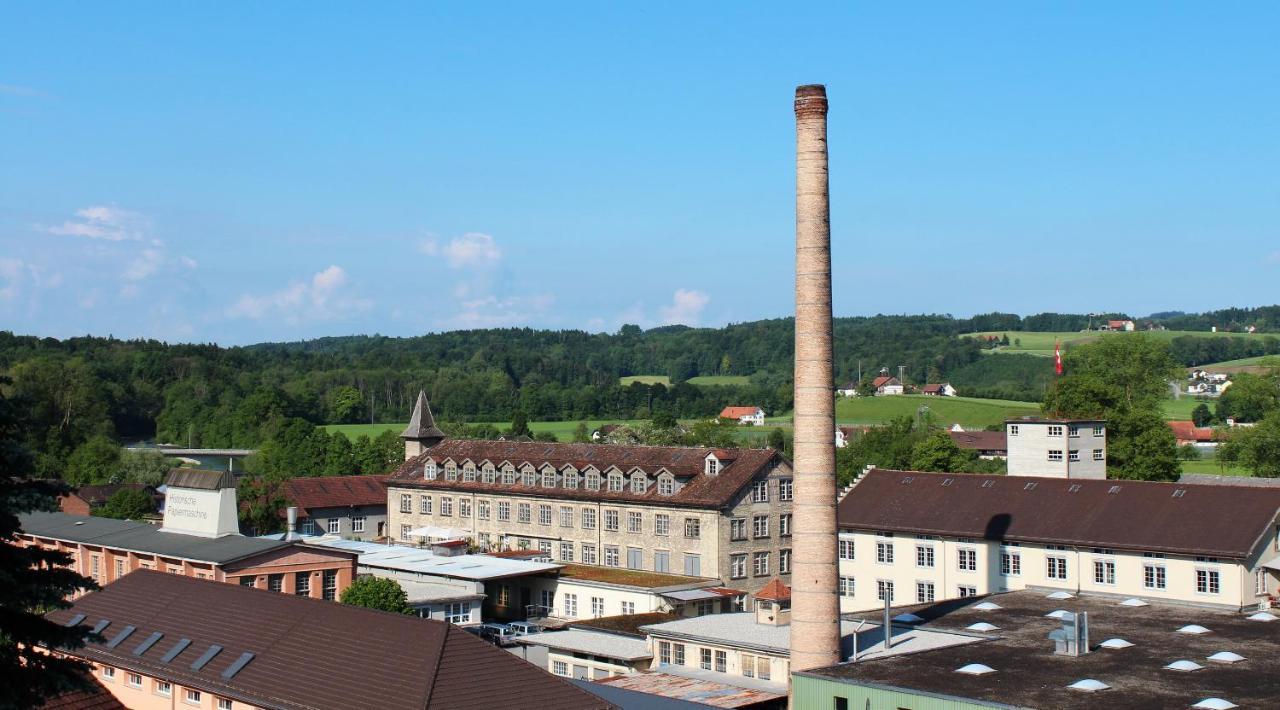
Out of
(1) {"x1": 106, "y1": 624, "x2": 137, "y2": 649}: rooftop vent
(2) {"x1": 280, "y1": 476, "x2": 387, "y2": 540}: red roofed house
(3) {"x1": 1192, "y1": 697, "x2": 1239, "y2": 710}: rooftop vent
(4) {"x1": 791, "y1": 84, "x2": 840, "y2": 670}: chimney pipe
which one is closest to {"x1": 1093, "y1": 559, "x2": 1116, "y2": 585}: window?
(4) {"x1": 791, "y1": 84, "x2": 840, "y2": 670}: chimney pipe

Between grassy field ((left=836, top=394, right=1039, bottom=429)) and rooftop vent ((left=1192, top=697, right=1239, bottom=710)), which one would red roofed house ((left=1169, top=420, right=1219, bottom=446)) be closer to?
grassy field ((left=836, top=394, right=1039, bottom=429))

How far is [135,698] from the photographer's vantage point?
41438mm

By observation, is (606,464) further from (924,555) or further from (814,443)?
(814,443)

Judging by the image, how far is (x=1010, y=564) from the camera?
184 ft

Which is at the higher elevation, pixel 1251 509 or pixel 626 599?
pixel 1251 509

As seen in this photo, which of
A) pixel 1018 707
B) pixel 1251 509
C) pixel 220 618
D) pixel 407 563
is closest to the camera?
pixel 1018 707

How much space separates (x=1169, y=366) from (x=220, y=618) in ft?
291

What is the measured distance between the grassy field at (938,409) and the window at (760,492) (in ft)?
324

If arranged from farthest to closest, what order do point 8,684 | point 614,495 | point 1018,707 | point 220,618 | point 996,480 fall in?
point 614,495, point 996,480, point 220,618, point 1018,707, point 8,684

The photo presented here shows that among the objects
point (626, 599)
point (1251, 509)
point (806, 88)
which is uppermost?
point (806, 88)

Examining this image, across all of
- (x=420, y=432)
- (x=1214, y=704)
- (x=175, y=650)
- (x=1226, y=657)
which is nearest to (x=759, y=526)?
(x=420, y=432)

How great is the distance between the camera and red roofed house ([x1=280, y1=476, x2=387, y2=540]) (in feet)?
272

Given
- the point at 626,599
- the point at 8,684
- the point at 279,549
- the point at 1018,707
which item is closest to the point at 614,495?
the point at 626,599

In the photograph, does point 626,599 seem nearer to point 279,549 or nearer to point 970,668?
point 279,549
